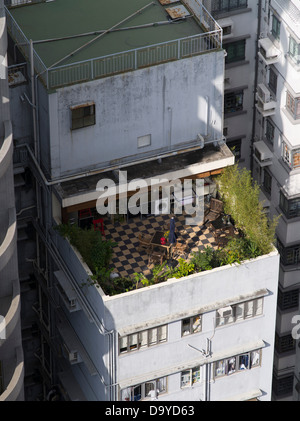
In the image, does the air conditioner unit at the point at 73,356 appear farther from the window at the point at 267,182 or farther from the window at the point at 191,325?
the window at the point at 267,182

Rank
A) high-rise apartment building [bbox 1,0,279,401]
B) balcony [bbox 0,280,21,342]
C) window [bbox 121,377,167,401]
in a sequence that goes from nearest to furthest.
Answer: balcony [bbox 0,280,21,342], high-rise apartment building [bbox 1,0,279,401], window [bbox 121,377,167,401]

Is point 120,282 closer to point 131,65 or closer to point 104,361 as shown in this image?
point 104,361

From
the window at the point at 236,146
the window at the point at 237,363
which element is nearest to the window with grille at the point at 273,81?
the window at the point at 236,146

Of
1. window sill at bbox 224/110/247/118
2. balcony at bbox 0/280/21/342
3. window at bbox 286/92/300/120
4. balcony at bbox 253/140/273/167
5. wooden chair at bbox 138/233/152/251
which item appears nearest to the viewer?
balcony at bbox 0/280/21/342

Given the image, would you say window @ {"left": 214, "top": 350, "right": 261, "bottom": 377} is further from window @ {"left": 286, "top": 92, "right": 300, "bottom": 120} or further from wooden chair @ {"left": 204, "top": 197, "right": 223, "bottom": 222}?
window @ {"left": 286, "top": 92, "right": 300, "bottom": 120}

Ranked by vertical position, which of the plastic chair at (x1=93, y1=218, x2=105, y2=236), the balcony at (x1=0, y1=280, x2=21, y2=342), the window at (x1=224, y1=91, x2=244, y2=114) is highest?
the window at (x1=224, y1=91, x2=244, y2=114)

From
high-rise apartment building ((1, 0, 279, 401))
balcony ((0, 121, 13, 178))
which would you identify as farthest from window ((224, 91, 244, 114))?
balcony ((0, 121, 13, 178))
